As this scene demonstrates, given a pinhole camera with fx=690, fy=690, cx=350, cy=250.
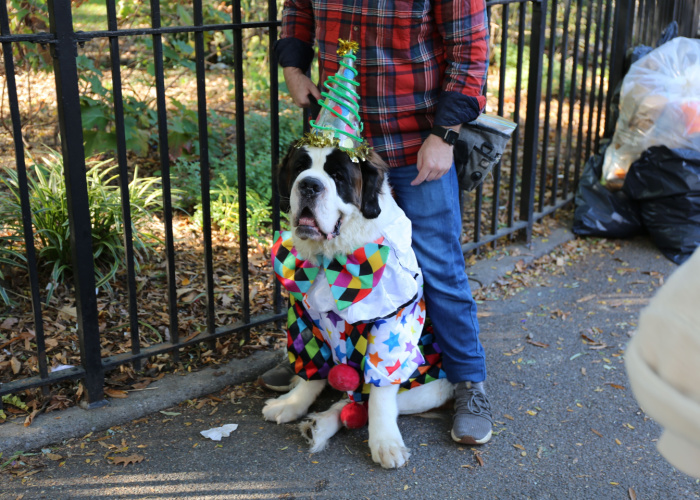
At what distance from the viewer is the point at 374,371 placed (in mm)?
2779

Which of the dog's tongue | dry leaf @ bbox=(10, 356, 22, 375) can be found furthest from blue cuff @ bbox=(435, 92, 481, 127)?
dry leaf @ bbox=(10, 356, 22, 375)

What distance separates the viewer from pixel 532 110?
4828 millimetres

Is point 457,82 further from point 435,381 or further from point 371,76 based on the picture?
point 435,381

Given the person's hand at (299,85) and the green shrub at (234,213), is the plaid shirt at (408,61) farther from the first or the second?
the green shrub at (234,213)

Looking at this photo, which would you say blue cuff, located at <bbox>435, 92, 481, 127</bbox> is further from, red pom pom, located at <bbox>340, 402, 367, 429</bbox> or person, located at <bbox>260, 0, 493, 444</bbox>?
red pom pom, located at <bbox>340, 402, 367, 429</bbox>

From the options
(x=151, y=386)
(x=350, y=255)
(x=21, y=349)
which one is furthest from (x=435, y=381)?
(x=21, y=349)

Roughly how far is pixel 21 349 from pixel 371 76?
207 centimetres

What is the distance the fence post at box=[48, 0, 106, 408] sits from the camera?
2.61 metres

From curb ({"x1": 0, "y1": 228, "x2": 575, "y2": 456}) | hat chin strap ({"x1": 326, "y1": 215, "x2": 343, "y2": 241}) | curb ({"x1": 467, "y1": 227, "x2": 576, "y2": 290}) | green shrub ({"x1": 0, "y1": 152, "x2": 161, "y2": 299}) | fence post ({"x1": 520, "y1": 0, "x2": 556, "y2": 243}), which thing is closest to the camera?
hat chin strap ({"x1": 326, "y1": 215, "x2": 343, "y2": 241})

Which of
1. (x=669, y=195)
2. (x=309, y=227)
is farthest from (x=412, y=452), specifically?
(x=669, y=195)

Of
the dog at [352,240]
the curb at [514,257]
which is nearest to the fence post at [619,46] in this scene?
the curb at [514,257]

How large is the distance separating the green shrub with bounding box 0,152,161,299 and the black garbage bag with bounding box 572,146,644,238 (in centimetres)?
323

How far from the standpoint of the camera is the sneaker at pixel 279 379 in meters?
3.29

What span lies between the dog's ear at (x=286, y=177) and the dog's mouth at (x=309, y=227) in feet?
0.53
